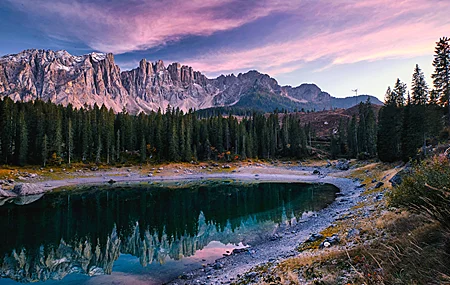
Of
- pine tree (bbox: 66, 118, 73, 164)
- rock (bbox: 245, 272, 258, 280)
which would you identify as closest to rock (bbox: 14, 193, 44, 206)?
pine tree (bbox: 66, 118, 73, 164)

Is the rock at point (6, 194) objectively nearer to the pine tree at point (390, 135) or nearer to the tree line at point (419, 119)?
the tree line at point (419, 119)

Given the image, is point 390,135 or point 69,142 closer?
point 390,135

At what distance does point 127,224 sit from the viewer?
31.5 meters

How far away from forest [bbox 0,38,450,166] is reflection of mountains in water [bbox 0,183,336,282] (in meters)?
26.9

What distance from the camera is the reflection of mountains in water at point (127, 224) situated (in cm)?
2098

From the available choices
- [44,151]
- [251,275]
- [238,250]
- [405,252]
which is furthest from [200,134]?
[405,252]

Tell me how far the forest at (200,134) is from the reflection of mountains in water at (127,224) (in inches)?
1061

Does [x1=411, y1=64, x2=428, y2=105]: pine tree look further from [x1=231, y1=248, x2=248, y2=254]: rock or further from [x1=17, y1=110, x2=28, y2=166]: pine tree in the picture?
[x1=17, y1=110, x2=28, y2=166]: pine tree

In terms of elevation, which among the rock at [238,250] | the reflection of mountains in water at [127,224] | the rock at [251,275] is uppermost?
the rock at [251,275]

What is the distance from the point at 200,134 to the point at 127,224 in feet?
246

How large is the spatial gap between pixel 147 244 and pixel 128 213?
47.7 feet

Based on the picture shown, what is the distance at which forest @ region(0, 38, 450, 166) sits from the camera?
52.6 meters

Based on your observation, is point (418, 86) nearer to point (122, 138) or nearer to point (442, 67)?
point (442, 67)

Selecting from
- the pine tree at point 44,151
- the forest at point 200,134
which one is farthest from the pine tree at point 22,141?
the pine tree at point 44,151
